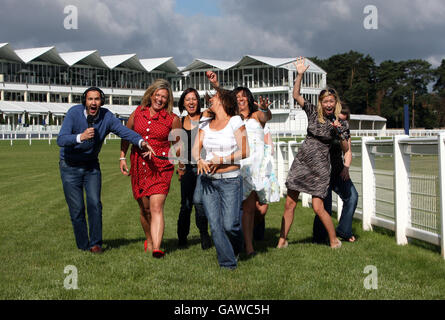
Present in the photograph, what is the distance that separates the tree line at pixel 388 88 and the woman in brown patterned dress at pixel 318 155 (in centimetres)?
8286

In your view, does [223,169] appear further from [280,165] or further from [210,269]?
[280,165]

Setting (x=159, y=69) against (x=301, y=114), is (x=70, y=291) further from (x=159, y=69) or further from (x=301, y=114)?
(x=159, y=69)

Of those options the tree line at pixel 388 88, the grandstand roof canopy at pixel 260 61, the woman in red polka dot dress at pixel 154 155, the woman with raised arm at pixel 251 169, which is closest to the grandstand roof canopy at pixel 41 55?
the grandstand roof canopy at pixel 260 61

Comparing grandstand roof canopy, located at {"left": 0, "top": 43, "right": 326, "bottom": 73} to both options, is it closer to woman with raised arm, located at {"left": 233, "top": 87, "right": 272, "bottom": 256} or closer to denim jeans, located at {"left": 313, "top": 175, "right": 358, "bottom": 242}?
denim jeans, located at {"left": 313, "top": 175, "right": 358, "bottom": 242}

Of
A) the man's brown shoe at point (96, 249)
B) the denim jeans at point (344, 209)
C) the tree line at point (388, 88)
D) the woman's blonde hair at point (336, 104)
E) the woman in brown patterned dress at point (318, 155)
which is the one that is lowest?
the man's brown shoe at point (96, 249)

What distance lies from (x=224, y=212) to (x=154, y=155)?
1.24 metres

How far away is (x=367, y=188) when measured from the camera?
8.46 m

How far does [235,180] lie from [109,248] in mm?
2254

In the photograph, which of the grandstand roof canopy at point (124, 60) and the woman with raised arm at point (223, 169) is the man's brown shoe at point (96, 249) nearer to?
the woman with raised arm at point (223, 169)

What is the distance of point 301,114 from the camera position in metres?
74.7

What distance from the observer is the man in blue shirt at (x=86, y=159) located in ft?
22.0

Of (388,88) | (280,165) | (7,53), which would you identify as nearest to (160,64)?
(7,53)

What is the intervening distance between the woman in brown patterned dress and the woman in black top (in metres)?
1.18

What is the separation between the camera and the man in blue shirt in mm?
6695
